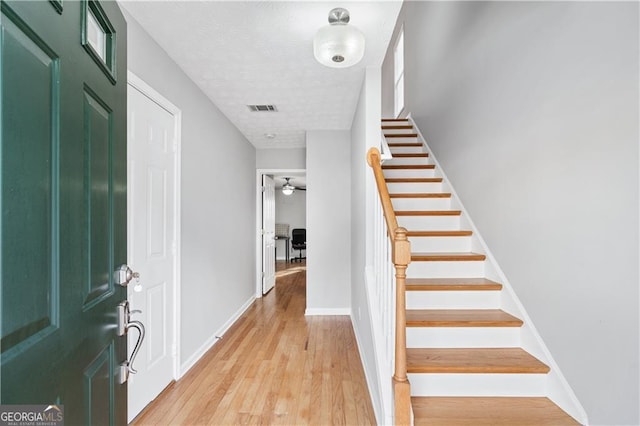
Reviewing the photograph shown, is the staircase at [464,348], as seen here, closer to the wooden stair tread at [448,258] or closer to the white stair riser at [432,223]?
the wooden stair tread at [448,258]

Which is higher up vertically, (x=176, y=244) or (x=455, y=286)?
(x=176, y=244)

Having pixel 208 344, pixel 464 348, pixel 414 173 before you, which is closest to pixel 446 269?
pixel 464 348

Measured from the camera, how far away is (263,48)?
2094 mm

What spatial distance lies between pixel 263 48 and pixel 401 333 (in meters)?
2.06

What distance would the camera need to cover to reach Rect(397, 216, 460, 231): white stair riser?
8.47 feet

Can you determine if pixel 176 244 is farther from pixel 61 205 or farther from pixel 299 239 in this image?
pixel 299 239

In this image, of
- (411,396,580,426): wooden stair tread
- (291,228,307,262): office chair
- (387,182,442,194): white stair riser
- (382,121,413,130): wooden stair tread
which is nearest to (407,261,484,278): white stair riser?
(411,396,580,426): wooden stair tread

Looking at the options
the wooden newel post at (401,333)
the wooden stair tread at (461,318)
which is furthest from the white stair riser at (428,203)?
the wooden newel post at (401,333)

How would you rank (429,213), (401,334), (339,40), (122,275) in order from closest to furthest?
(122,275), (401,334), (339,40), (429,213)

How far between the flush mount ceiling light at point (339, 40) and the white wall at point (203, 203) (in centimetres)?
117

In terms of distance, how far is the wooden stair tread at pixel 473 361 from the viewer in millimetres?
1542

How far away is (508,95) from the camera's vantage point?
6.42ft

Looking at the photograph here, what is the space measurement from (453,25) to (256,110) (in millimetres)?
2238

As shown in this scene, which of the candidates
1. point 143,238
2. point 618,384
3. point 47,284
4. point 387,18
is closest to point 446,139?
point 387,18
